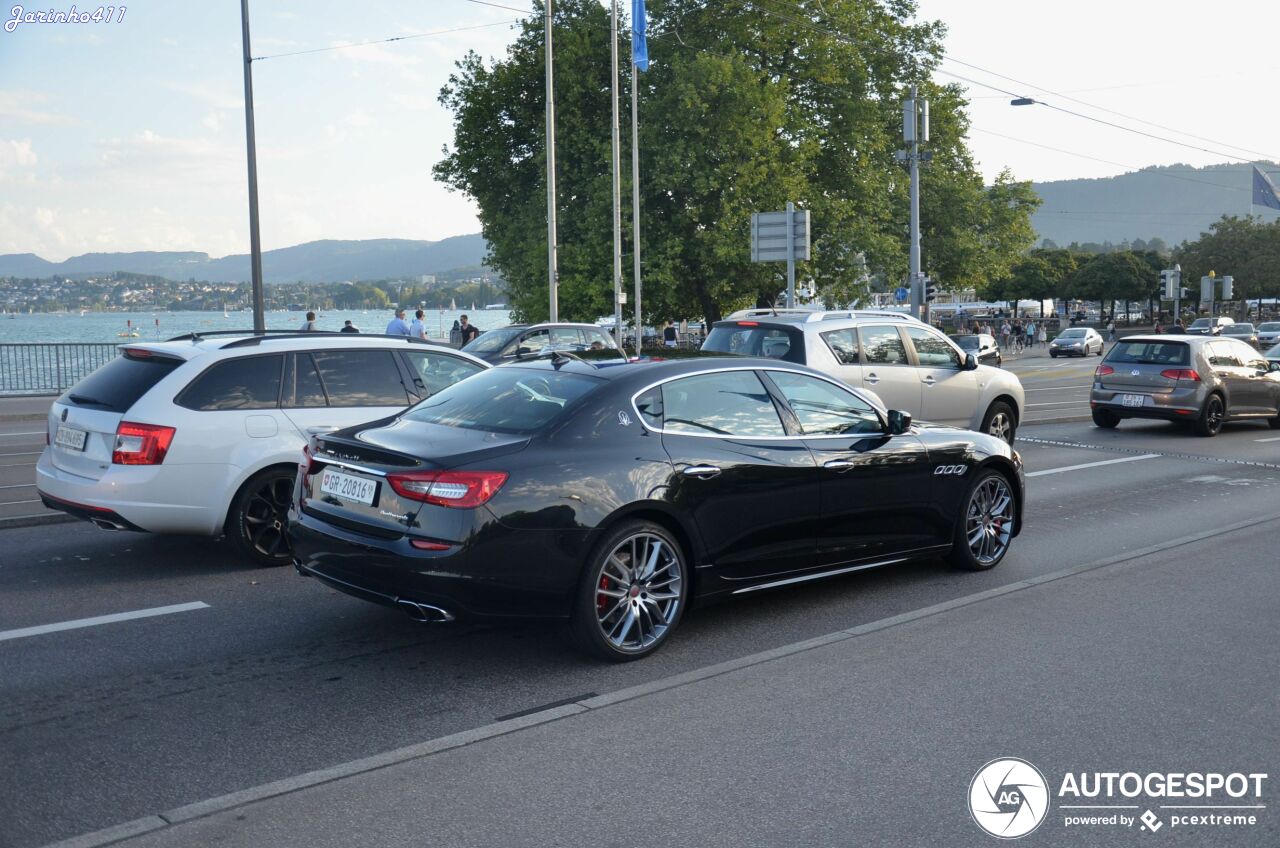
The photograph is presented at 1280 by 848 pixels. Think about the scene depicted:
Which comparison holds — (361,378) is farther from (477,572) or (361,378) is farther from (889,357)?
(889,357)

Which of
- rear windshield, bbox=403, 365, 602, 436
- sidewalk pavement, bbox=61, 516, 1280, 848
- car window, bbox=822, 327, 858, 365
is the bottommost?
sidewalk pavement, bbox=61, 516, 1280, 848

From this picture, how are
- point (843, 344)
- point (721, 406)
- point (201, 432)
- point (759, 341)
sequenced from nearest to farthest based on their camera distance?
1. point (721, 406)
2. point (201, 432)
3. point (759, 341)
4. point (843, 344)

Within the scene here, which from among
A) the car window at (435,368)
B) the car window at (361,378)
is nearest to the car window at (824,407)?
the car window at (435,368)

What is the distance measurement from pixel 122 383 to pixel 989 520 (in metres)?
5.82

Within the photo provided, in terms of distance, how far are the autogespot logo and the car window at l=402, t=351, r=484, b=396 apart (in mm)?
5330

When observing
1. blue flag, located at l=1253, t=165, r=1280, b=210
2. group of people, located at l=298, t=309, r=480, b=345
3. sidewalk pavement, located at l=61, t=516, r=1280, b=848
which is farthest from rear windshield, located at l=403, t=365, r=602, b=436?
blue flag, located at l=1253, t=165, r=1280, b=210

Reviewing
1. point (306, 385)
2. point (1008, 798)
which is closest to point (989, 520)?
point (1008, 798)

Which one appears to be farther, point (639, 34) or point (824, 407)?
point (639, 34)

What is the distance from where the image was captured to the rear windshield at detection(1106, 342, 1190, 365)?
17344 millimetres

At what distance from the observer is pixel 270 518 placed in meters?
7.76

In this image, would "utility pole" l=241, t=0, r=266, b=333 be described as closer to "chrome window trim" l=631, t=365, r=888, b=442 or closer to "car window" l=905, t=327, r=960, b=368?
"car window" l=905, t=327, r=960, b=368

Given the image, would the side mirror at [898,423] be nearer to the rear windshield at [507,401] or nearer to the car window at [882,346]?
the rear windshield at [507,401]

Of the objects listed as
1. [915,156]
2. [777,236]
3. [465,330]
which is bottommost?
[465,330]

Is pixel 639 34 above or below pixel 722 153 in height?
above
